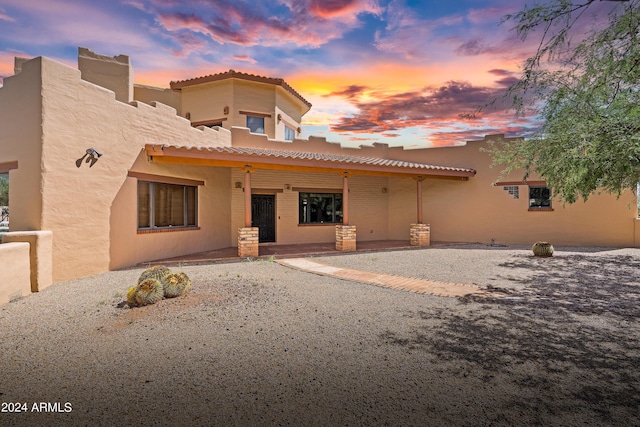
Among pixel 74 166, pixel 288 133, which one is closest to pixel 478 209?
pixel 288 133

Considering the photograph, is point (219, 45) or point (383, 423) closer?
point (383, 423)

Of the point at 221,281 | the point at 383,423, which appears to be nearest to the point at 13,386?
the point at 383,423

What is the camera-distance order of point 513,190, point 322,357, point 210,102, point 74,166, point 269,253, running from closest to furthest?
point 322,357
point 74,166
point 269,253
point 513,190
point 210,102

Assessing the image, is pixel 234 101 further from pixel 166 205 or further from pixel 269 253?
pixel 269 253

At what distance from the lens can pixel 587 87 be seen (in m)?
5.36

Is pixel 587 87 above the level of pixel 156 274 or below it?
above

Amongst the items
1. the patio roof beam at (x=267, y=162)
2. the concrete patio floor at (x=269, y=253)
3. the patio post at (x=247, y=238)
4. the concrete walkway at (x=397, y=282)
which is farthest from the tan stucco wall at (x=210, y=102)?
the concrete walkway at (x=397, y=282)

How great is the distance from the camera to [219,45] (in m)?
10.2

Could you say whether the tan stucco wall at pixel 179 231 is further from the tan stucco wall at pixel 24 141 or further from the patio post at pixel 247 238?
the patio post at pixel 247 238

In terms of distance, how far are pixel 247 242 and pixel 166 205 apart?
9.08ft

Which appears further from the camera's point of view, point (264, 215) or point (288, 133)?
point (288, 133)

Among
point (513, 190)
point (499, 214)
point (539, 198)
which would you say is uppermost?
point (513, 190)

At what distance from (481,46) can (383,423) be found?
331 inches

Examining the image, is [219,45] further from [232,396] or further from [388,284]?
[232,396]
